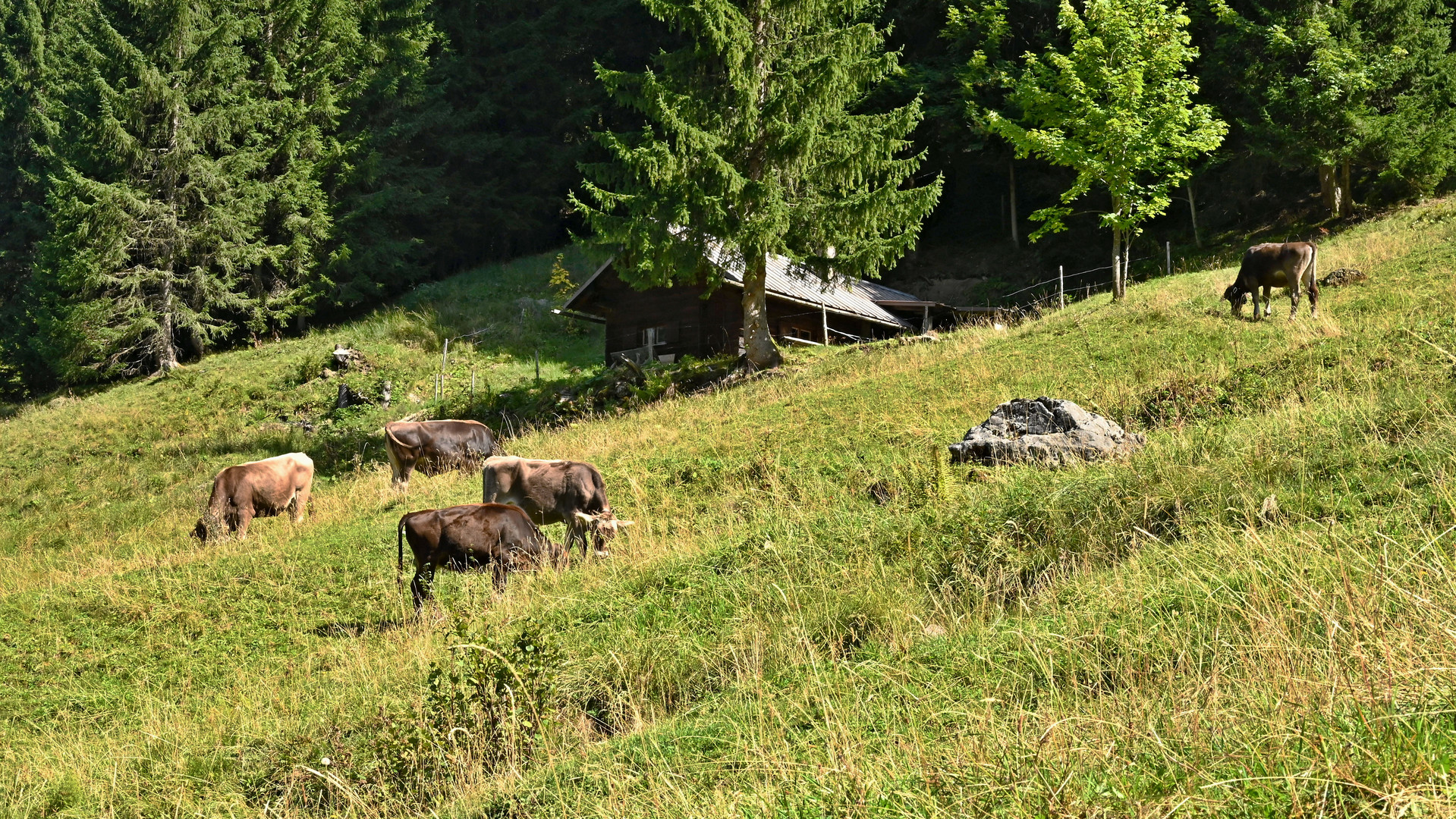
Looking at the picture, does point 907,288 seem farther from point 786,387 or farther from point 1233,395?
point 1233,395

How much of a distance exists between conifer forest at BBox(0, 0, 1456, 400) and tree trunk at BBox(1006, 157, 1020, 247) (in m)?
0.21

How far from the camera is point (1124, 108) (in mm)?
25828

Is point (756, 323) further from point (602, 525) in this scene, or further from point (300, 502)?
point (602, 525)

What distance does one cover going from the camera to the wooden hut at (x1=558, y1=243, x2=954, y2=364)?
32.3m

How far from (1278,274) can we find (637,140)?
14.9m

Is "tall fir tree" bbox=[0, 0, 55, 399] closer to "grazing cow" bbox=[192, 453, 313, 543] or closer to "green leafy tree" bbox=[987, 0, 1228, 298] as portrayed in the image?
"grazing cow" bbox=[192, 453, 313, 543]

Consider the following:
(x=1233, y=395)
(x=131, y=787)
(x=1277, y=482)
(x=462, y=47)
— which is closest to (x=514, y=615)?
(x=131, y=787)

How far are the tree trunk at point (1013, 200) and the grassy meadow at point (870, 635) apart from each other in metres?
25.5

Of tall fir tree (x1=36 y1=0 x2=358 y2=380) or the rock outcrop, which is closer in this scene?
the rock outcrop

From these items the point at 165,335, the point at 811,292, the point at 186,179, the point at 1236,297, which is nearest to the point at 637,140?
the point at 811,292

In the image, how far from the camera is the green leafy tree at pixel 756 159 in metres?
24.6

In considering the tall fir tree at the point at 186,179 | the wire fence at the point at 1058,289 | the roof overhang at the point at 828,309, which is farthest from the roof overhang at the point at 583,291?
the tall fir tree at the point at 186,179

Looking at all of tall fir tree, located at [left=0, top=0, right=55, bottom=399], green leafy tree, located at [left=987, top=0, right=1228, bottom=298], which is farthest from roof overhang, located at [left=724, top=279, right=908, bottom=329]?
tall fir tree, located at [left=0, top=0, right=55, bottom=399]

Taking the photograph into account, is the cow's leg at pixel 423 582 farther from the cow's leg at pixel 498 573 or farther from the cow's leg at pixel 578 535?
the cow's leg at pixel 578 535
